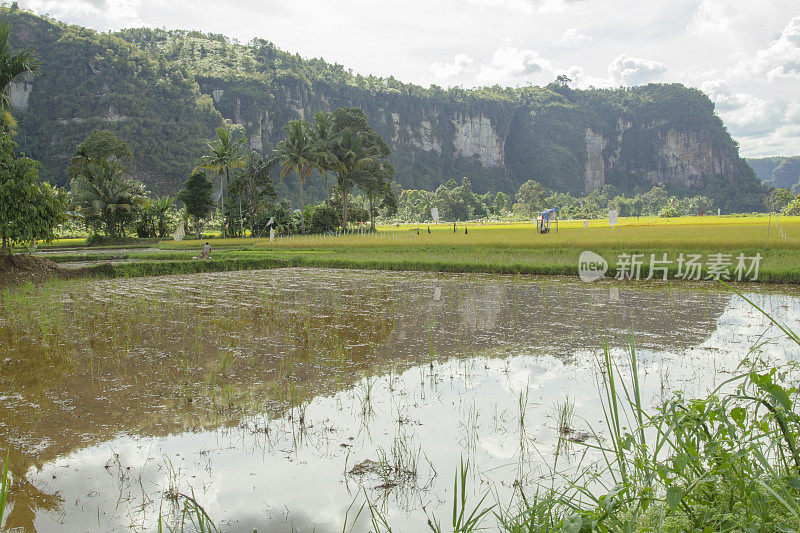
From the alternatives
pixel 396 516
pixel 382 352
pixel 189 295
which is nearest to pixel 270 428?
pixel 396 516

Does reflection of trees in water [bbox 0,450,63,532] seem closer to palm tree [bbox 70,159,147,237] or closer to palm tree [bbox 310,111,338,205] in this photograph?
palm tree [bbox 310,111,338,205]

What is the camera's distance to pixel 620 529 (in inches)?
57.8

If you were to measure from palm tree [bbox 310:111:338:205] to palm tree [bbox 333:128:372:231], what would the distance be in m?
0.40

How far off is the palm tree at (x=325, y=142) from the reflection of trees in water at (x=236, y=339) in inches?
890

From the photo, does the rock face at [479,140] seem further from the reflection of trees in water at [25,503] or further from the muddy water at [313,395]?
the reflection of trees in water at [25,503]

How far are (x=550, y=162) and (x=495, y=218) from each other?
9006cm

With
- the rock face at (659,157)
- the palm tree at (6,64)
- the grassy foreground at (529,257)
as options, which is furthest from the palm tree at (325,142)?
the rock face at (659,157)

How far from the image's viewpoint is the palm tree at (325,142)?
33.0 meters

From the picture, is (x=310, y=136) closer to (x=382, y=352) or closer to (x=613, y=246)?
(x=613, y=246)

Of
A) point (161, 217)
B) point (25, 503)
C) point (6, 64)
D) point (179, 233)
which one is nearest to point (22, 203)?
point (6, 64)

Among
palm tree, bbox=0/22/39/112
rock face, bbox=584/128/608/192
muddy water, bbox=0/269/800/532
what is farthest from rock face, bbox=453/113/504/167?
muddy water, bbox=0/269/800/532

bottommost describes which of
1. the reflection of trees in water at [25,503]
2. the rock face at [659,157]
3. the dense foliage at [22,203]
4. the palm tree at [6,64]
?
the reflection of trees in water at [25,503]

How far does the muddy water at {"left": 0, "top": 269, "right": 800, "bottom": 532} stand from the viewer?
2.66 m

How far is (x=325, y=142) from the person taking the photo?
113 ft
